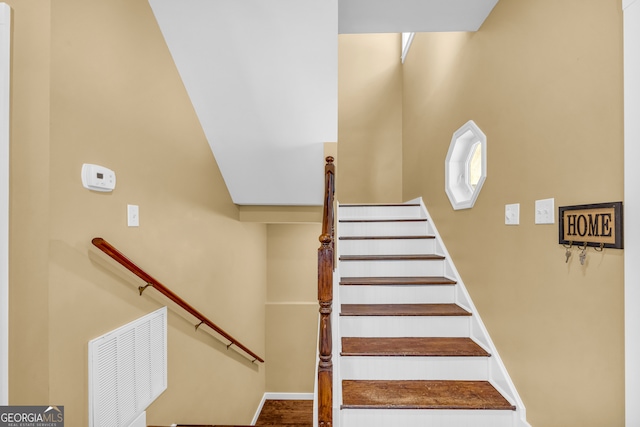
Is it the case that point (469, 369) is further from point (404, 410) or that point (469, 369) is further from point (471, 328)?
point (404, 410)

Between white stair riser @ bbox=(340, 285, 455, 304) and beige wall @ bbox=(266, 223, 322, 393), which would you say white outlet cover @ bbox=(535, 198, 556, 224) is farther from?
beige wall @ bbox=(266, 223, 322, 393)

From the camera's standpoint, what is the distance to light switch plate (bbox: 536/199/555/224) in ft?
4.96

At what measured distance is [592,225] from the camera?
4.11 feet

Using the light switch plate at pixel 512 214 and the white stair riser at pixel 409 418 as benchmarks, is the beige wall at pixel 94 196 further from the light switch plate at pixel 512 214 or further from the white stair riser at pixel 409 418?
the light switch plate at pixel 512 214

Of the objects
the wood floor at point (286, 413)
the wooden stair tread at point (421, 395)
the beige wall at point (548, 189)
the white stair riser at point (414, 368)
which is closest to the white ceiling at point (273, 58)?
the beige wall at point (548, 189)

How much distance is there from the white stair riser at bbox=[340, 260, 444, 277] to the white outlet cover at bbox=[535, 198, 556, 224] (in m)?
1.29

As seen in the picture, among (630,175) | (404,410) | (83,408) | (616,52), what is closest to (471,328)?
(404,410)

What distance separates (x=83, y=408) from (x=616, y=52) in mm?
2544

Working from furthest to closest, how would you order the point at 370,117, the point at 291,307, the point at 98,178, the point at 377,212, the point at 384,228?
the point at 370,117 < the point at 291,307 < the point at 377,212 < the point at 384,228 < the point at 98,178

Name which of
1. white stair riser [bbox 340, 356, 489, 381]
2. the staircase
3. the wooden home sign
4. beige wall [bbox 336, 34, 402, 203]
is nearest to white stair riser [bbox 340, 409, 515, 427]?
the staircase

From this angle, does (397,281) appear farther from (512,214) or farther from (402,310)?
(512,214)

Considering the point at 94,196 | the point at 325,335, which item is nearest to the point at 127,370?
the point at 94,196

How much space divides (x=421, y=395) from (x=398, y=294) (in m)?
0.82

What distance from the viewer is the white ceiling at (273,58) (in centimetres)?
201
